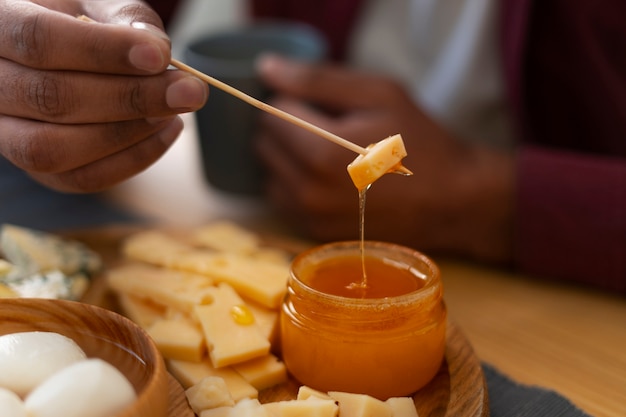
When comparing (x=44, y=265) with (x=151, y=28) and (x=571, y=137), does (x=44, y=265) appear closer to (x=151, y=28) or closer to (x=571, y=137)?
(x=151, y=28)

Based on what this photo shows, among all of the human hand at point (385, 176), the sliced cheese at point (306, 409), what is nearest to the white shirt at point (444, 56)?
the human hand at point (385, 176)

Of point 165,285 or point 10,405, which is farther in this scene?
point 165,285

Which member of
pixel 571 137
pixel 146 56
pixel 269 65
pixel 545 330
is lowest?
pixel 545 330

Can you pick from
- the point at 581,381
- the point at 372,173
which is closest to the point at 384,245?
the point at 372,173

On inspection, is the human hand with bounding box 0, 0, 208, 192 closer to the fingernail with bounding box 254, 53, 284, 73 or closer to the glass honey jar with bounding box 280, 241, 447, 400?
the glass honey jar with bounding box 280, 241, 447, 400

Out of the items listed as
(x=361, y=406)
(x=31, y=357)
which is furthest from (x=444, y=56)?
(x=31, y=357)

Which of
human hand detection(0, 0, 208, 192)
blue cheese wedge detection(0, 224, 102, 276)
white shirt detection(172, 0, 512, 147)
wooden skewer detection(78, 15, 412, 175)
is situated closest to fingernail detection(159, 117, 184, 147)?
human hand detection(0, 0, 208, 192)

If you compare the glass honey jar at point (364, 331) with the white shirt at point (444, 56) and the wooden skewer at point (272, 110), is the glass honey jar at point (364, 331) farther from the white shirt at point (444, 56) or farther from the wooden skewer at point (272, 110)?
the white shirt at point (444, 56)

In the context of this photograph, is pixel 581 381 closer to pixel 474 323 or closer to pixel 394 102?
pixel 474 323
